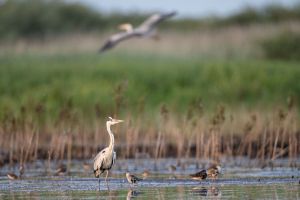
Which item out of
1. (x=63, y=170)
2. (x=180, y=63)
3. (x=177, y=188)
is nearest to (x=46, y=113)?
(x=180, y=63)

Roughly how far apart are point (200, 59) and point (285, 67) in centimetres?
317

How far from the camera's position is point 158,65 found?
31328 mm

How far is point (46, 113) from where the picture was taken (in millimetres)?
26719

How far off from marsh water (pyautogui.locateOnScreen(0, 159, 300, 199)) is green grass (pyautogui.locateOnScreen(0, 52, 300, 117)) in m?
7.02

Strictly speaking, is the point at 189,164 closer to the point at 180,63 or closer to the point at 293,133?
the point at 293,133

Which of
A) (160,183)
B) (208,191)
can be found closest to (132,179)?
(160,183)

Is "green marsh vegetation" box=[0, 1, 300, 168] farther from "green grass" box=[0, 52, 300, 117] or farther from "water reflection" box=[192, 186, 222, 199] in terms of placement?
"water reflection" box=[192, 186, 222, 199]

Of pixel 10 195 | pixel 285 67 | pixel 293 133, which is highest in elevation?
pixel 285 67


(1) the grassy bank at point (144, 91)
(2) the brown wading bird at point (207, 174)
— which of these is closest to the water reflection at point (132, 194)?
(2) the brown wading bird at point (207, 174)

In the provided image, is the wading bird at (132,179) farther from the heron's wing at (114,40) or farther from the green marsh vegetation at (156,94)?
the heron's wing at (114,40)

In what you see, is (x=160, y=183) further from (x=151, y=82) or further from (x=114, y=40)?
(x=151, y=82)

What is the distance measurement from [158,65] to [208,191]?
16334 mm

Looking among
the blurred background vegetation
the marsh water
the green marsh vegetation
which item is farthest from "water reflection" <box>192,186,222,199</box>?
the blurred background vegetation

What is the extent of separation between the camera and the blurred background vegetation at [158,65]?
28.0 m
